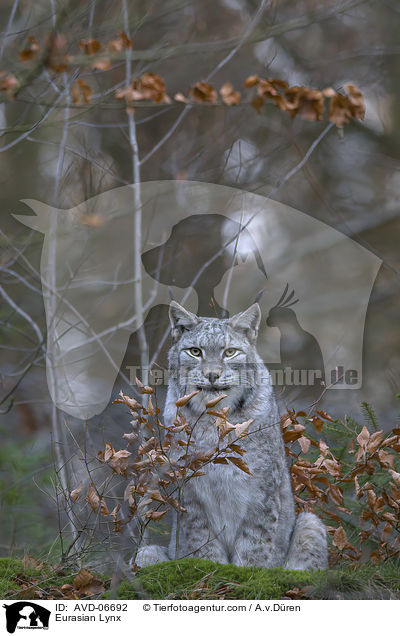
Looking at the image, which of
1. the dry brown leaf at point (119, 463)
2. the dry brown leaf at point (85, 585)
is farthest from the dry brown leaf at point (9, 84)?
the dry brown leaf at point (85, 585)

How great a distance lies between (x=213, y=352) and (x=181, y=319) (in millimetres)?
281

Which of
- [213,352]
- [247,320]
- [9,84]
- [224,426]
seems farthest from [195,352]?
[9,84]

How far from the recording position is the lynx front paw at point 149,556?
3.72 metres

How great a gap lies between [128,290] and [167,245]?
0.57 metres

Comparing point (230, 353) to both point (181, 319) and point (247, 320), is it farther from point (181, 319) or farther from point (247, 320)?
point (181, 319)

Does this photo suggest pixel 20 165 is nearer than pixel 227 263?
No

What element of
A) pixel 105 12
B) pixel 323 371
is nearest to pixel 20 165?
pixel 105 12

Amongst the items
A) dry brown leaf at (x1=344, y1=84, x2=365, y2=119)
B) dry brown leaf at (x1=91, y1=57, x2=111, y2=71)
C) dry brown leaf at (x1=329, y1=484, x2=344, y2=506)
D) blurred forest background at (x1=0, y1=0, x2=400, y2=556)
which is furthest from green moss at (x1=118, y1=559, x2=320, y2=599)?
dry brown leaf at (x1=91, y1=57, x2=111, y2=71)

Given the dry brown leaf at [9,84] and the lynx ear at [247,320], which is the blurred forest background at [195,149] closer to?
the dry brown leaf at [9,84]

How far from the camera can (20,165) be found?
21.7 feet

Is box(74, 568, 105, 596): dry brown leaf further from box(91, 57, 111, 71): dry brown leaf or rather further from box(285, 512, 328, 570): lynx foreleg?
box(91, 57, 111, 71): dry brown leaf

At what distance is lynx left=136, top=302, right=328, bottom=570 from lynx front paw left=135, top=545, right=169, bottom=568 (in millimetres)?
12

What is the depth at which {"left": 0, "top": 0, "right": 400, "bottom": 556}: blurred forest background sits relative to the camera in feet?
17.7

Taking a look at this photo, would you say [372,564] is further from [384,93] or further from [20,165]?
[384,93]
